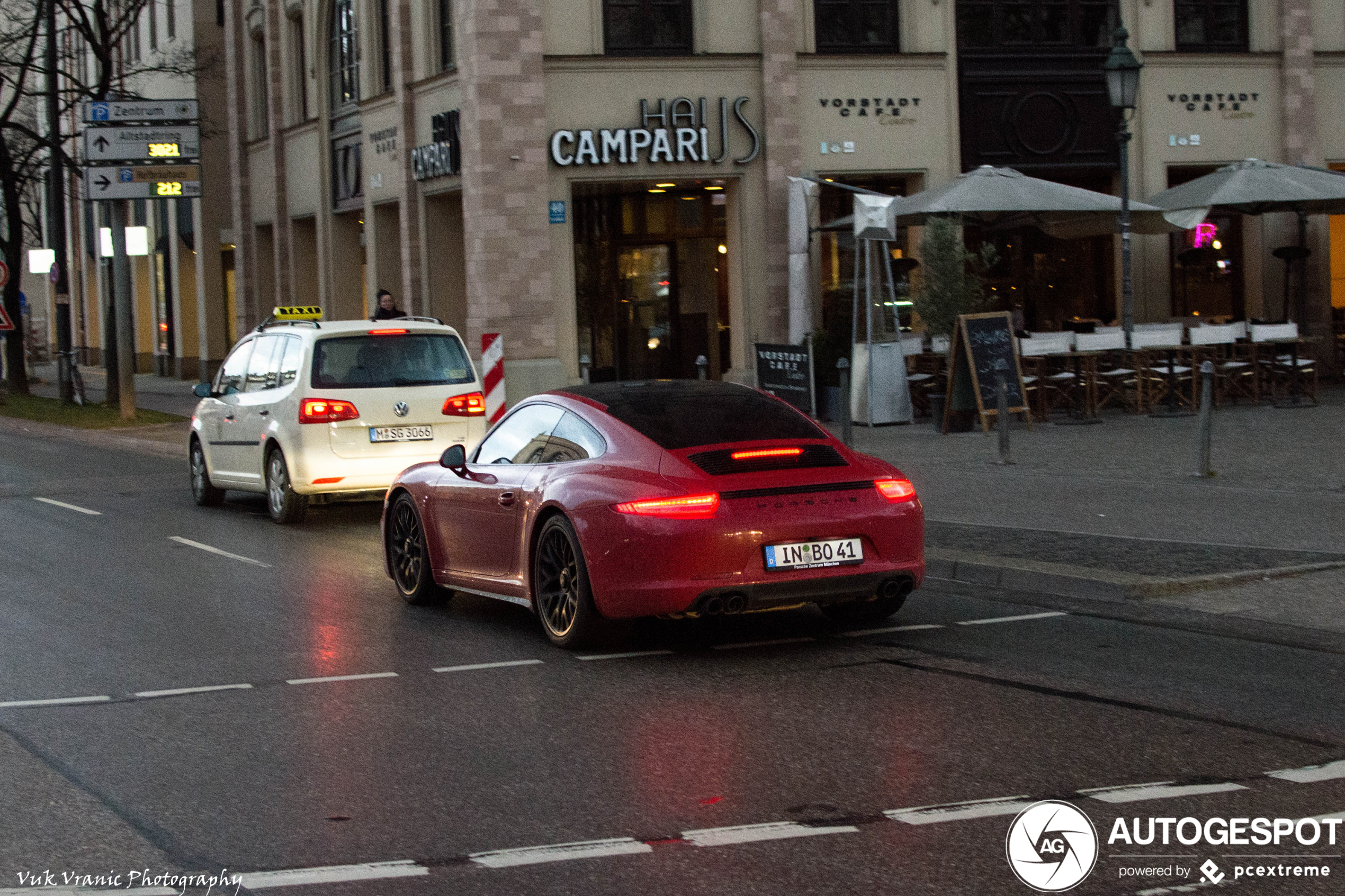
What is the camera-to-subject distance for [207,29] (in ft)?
141

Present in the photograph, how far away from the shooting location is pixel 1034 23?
27.3 metres

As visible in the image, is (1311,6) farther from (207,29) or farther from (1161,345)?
(207,29)

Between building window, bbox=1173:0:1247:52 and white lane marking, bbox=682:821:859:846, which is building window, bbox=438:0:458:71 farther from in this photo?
white lane marking, bbox=682:821:859:846

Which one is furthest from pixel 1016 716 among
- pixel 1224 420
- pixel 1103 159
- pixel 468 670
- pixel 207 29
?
pixel 207 29

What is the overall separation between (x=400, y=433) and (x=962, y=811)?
9964 mm

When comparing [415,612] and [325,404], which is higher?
[325,404]

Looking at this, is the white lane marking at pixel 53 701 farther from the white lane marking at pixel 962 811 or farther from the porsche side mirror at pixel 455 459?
the white lane marking at pixel 962 811

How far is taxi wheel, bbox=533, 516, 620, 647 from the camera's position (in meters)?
8.26

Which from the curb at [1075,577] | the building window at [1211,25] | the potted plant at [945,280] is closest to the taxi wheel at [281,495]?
the curb at [1075,577]

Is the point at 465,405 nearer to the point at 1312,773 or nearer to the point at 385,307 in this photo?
the point at 385,307

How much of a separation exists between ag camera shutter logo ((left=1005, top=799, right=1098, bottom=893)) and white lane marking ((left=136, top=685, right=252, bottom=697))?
398 centimetres

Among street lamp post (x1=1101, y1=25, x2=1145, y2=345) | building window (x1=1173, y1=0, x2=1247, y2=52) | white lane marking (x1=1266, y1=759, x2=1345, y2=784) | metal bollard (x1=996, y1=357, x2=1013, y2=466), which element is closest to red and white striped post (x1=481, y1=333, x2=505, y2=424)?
metal bollard (x1=996, y1=357, x2=1013, y2=466)

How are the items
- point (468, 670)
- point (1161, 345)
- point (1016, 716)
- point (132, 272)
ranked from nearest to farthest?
point (1016, 716), point (468, 670), point (1161, 345), point (132, 272)

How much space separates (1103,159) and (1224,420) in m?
9.05
